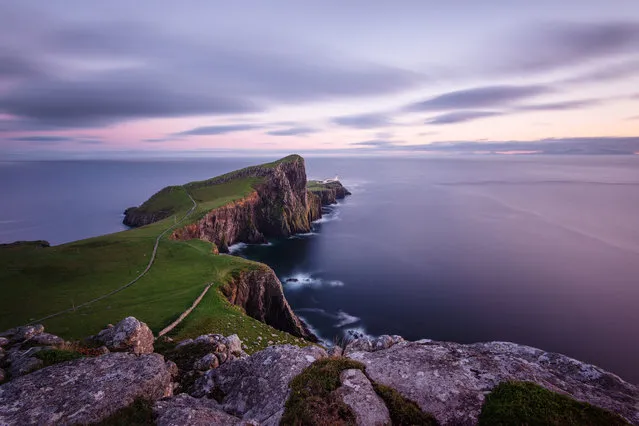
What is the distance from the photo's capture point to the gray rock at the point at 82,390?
11.8 meters

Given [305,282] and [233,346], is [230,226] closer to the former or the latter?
[305,282]

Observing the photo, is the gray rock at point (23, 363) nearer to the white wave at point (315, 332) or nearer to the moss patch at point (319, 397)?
the moss patch at point (319, 397)

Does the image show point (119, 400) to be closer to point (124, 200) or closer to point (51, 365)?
point (51, 365)

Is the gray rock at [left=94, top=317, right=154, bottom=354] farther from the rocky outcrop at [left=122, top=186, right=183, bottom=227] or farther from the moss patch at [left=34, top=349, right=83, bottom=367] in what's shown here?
the rocky outcrop at [left=122, top=186, right=183, bottom=227]

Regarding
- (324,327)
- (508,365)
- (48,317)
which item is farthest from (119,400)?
(324,327)

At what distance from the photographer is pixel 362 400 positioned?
1161cm

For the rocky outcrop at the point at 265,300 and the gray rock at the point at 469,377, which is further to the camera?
the rocky outcrop at the point at 265,300

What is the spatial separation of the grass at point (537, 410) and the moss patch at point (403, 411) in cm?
178

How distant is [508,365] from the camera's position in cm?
1321

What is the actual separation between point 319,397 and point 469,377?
6195 millimetres

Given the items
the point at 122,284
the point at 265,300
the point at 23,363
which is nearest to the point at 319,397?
the point at 23,363

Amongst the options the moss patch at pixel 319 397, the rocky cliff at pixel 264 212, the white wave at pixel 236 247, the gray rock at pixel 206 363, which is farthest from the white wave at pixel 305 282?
the moss patch at pixel 319 397

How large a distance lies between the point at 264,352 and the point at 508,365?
11.4 m

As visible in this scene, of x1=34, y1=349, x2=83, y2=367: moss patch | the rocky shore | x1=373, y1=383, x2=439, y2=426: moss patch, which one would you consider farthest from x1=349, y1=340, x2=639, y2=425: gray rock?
x1=34, y1=349, x2=83, y2=367: moss patch
